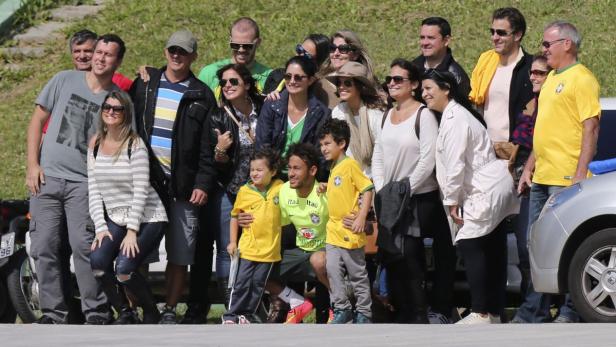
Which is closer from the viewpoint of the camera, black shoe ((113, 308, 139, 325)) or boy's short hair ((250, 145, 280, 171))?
boy's short hair ((250, 145, 280, 171))

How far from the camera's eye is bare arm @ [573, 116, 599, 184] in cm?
1093

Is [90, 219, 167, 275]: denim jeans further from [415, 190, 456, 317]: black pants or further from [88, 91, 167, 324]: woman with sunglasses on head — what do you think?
[415, 190, 456, 317]: black pants

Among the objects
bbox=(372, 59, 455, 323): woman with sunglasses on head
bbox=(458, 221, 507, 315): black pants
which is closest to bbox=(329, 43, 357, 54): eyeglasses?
bbox=(372, 59, 455, 323): woman with sunglasses on head

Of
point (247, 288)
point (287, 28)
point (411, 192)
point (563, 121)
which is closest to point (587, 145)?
point (563, 121)

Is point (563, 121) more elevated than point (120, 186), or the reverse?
point (563, 121)

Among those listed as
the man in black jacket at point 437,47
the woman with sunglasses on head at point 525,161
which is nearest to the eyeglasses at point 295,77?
the man in black jacket at point 437,47

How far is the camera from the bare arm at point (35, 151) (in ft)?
39.0

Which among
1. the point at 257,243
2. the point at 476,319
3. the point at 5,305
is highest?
the point at 257,243

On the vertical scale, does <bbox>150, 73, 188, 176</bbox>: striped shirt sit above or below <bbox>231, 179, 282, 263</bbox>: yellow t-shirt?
above

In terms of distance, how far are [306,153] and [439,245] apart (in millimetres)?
1160

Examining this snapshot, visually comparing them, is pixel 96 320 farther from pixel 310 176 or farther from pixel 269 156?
pixel 310 176

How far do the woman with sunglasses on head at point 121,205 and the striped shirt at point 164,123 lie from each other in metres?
0.22

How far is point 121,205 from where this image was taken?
38.5 feet

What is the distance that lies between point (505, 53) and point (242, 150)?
2.08 meters
